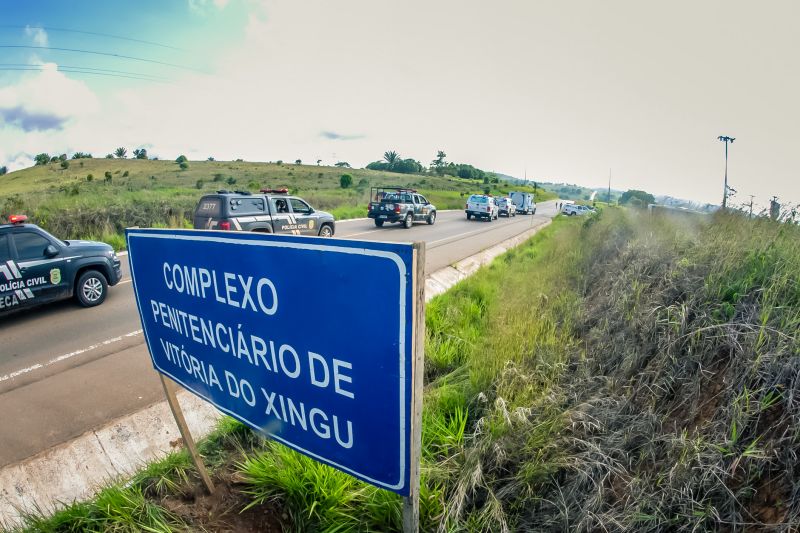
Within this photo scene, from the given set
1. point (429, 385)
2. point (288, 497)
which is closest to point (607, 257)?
point (429, 385)

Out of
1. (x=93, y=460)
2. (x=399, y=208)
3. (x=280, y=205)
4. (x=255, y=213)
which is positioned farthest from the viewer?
(x=399, y=208)

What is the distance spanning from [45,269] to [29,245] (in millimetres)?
409

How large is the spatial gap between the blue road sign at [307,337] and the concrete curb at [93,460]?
1676 millimetres

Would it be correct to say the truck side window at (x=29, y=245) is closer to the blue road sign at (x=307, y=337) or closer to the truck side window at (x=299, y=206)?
the blue road sign at (x=307, y=337)

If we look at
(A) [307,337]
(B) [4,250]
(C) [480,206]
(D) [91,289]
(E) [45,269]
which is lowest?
(D) [91,289]

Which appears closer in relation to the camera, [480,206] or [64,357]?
[64,357]

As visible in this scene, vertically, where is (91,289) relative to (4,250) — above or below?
below

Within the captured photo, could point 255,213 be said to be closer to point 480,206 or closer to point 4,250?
point 4,250

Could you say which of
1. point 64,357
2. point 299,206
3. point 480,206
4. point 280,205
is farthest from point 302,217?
point 480,206

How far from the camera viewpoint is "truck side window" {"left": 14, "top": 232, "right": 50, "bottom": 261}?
234 inches

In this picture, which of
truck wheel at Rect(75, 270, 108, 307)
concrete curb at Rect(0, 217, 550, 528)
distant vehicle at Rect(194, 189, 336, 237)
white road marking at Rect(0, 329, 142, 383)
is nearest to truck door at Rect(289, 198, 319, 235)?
distant vehicle at Rect(194, 189, 336, 237)

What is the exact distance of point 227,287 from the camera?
5.69 ft

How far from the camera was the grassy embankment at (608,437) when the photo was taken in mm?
1870

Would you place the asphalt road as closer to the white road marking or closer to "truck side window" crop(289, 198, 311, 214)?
the white road marking
